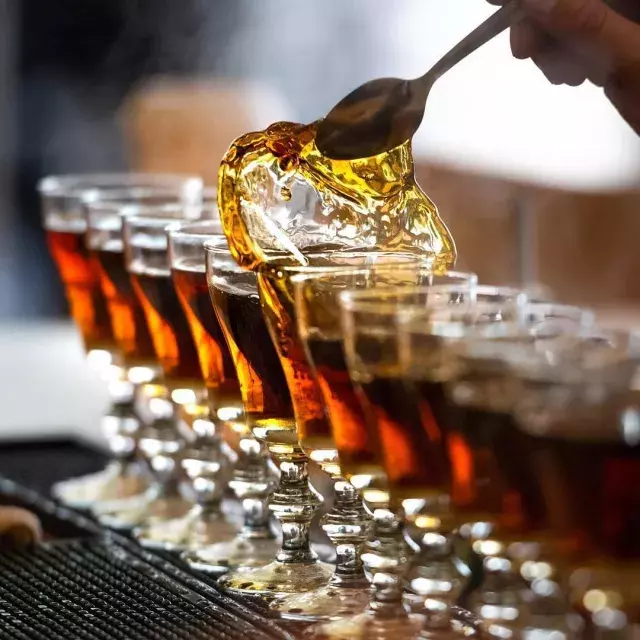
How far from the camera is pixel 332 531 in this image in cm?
96

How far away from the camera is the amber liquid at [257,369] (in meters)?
0.98

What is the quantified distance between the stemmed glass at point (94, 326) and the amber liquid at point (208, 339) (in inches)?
8.9

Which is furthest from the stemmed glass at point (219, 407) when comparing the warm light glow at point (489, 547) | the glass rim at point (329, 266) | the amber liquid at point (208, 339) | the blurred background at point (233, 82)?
the blurred background at point (233, 82)

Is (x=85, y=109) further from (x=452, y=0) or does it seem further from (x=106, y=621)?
(x=106, y=621)

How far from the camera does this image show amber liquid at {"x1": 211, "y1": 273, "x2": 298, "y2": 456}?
3.21 ft

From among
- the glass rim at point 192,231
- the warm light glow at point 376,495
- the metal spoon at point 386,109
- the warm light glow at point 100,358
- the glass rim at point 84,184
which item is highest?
the metal spoon at point 386,109

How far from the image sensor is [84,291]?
139cm

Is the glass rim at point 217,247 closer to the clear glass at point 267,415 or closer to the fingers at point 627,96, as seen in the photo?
the clear glass at point 267,415

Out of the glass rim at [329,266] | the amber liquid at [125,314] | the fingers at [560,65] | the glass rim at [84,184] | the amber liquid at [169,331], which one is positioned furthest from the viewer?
the glass rim at [84,184]

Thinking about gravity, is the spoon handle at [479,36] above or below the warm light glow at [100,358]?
above

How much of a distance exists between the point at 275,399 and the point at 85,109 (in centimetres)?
418

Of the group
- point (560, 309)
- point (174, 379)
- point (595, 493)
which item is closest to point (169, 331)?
point (174, 379)

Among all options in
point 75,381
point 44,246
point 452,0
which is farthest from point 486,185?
point 44,246

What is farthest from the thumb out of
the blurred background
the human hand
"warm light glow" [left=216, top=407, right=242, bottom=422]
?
the blurred background
